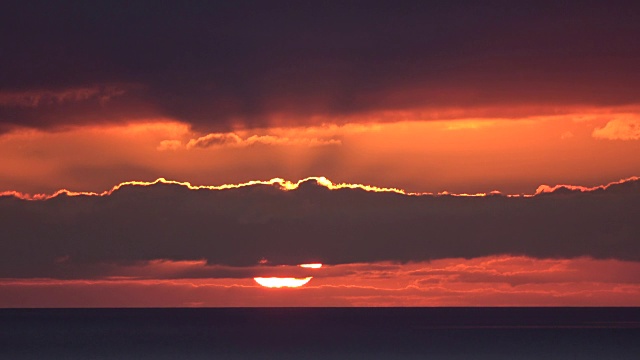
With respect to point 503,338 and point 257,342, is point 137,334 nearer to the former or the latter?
point 257,342

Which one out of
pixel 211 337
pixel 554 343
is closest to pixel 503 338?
pixel 554 343

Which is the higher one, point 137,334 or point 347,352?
point 137,334

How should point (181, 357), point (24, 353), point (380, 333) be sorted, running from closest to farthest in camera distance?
point (181, 357)
point (24, 353)
point (380, 333)

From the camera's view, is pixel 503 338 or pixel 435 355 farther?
pixel 503 338

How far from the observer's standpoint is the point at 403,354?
71438 millimetres

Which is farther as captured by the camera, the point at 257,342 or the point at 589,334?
the point at 589,334

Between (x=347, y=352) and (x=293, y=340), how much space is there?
15.7 m

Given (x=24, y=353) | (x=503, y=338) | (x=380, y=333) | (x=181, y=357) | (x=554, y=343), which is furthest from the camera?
(x=380, y=333)

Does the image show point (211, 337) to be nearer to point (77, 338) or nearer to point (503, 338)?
point (77, 338)

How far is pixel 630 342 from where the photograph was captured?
86438mm

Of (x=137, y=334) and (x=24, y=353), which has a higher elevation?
(x=137, y=334)

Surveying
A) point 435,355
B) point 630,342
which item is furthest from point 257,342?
point 630,342

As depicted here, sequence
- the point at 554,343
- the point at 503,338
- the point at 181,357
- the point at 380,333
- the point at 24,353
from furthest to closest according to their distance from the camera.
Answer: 1. the point at 380,333
2. the point at 503,338
3. the point at 554,343
4. the point at 24,353
5. the point at 181,357

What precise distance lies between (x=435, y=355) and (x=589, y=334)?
32.9m
